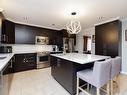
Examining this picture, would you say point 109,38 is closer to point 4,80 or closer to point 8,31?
point 4,80

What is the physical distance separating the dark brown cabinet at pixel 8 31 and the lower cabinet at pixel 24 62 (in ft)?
2.48

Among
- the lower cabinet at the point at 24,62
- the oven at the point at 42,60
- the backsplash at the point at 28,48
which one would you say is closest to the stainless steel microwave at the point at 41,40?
the backsplash at the point at 28,48

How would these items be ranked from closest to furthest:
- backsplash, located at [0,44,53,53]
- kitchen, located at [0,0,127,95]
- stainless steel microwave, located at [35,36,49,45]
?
kitchen, located at [0,0,127,95] < backsplash, located at [0,44,53,53] < stainless steel microwave, located at [35,36,49,45]

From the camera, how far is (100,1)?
2316 millimetres

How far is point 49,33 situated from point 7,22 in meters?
2.29

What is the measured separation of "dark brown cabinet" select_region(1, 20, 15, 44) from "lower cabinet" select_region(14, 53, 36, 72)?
757 mm

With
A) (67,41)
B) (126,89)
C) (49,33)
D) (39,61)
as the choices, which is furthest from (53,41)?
(126,89)

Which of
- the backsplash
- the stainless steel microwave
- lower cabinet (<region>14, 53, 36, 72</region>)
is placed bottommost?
lower cabinet (<region>14, 53, 36, 72</region>)

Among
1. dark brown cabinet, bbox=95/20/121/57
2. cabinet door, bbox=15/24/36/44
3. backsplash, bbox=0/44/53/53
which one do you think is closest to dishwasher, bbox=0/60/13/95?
cabinet door, bbox=15/24/36/44

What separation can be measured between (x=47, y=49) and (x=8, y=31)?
2438 mm

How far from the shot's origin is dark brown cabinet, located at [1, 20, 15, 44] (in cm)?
344

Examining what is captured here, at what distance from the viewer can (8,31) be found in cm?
372

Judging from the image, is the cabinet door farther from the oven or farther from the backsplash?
the oven

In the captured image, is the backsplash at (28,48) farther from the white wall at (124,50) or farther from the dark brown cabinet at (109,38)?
the white wall at (124,50)
